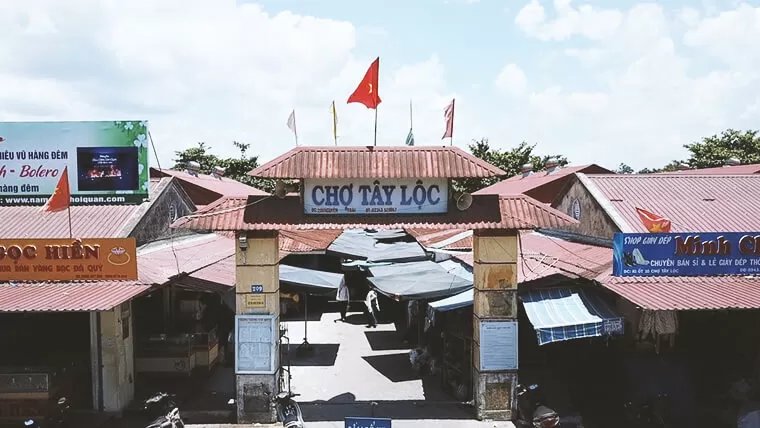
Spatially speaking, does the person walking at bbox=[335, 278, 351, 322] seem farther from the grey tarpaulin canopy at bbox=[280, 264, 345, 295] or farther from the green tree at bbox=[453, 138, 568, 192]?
the green tree at bbox=[453, 138, 568, 192]

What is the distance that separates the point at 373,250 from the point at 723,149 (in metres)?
27.3

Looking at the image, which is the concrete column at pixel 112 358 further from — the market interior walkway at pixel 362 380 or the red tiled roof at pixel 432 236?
the red tiled roof at pixel 432 236

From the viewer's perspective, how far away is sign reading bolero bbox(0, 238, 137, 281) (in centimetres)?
1043

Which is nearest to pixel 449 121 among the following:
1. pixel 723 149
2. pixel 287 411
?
pixel 287 411

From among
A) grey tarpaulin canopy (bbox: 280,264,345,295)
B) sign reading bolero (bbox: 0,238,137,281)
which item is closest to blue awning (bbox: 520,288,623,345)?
grey tarpaulin canopy (bbox: 280,264,345,295)

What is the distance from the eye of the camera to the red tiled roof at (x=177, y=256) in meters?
11.1

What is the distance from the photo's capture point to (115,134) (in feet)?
46.1

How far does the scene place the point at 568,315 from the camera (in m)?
10.2

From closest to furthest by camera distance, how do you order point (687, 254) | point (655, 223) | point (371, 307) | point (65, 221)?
point (687, 254), point (655, 223), point (65, 221), point (371, 307)

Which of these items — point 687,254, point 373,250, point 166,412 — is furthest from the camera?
point 373,250

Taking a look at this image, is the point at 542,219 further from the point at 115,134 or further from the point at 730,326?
the point at 115,134

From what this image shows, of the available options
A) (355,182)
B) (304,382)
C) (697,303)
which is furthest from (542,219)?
(304,382)

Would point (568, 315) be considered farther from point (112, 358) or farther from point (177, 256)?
point (177, 256)

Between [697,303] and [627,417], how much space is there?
2498mm
